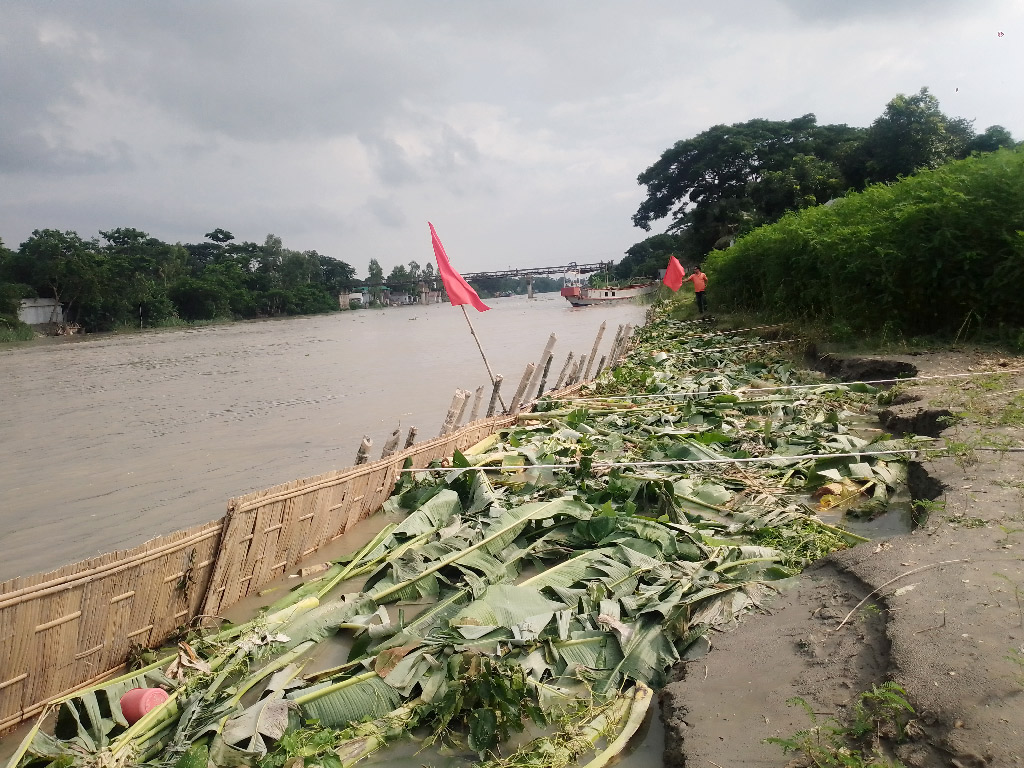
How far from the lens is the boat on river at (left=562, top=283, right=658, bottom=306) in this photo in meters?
57.0

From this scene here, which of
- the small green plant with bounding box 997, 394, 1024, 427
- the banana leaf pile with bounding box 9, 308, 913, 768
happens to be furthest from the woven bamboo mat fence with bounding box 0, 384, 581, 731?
the small green plant with bounding box 997, 394, 1024, 427

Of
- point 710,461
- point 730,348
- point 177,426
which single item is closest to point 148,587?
point 710,461

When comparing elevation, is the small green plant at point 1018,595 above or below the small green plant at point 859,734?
above

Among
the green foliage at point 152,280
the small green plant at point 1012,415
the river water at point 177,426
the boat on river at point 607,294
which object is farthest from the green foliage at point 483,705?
the boat on river at point 607,294

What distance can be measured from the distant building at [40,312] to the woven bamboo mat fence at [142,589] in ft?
137

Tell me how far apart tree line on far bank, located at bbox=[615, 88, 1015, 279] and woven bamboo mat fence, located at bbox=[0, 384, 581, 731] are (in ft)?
98.1

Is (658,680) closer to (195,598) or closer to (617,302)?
(195,598)

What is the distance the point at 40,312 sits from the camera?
129ft

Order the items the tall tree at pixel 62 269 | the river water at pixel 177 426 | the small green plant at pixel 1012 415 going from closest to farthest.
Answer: the small green plant at pixel 1012 415 → the river water at pixel 177 426 → the tall tree at pixel 62 269

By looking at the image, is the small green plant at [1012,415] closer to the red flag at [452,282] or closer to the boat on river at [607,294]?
the red flag at [452,282]

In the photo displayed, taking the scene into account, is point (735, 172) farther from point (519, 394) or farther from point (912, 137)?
point (519, 394)

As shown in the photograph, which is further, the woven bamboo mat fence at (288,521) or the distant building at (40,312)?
the distant building at (40,312)

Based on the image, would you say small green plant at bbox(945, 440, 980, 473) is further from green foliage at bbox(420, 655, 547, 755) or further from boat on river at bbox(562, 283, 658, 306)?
boat on river at bbox(562, 283, 658, 306)

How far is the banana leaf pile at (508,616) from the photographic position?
2709 millimetres
